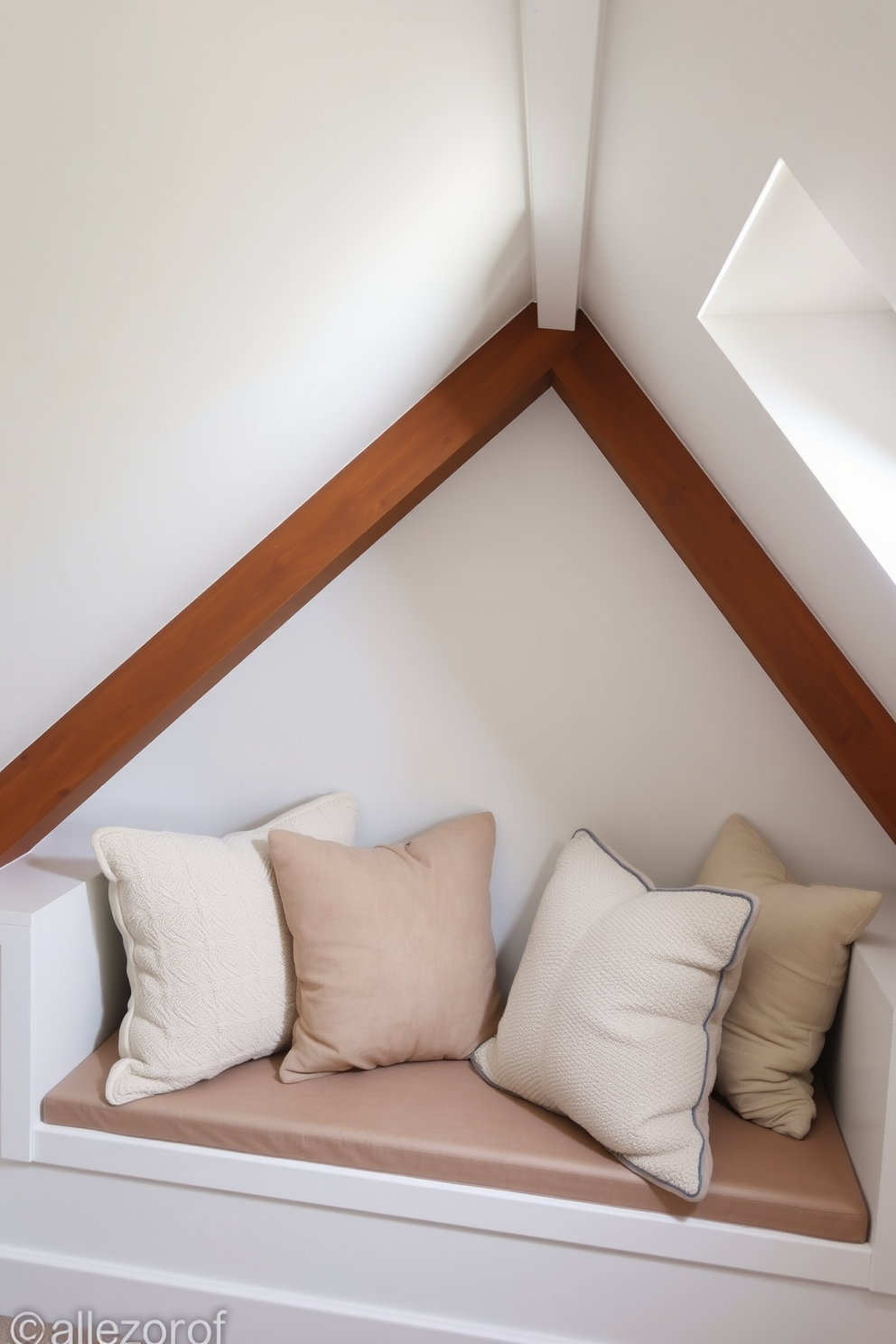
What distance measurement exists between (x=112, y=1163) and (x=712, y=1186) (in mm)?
1205

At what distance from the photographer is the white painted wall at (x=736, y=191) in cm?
84

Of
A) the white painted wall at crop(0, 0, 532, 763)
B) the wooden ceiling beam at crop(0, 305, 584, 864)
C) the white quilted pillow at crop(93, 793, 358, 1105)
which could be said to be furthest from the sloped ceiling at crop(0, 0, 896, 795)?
the white quilted pillow at crop(93, 793, 358, 1105)

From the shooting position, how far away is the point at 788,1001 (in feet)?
6.43

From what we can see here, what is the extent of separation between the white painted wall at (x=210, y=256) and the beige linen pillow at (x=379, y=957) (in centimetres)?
74

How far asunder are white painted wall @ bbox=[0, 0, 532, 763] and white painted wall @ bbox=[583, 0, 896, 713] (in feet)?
0.49

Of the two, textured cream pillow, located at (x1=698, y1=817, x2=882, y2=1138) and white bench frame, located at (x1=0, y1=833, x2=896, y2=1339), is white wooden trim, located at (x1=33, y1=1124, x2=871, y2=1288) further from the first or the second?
textured cream pillow, located at (x1=698, y1=817, x2=882, y2=1138)

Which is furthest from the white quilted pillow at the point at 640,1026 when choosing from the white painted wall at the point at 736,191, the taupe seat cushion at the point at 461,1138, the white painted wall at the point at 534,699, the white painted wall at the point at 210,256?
the white painted wall at the point at 210,256

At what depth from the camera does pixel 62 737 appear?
220 centimetres

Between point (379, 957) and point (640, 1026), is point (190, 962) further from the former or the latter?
point (640, 1026)

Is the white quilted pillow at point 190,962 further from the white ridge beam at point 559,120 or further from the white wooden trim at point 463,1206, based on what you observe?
the white ridge beam at point 559,120

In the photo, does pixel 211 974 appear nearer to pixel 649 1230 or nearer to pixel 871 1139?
pixel 649 1230

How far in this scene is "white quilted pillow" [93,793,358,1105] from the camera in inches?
79.6

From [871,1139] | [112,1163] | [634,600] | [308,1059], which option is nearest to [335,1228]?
[308,1059]

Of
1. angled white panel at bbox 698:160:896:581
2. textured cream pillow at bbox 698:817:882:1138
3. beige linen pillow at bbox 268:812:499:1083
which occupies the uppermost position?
angled white panel at bbox 698:160:896:581
